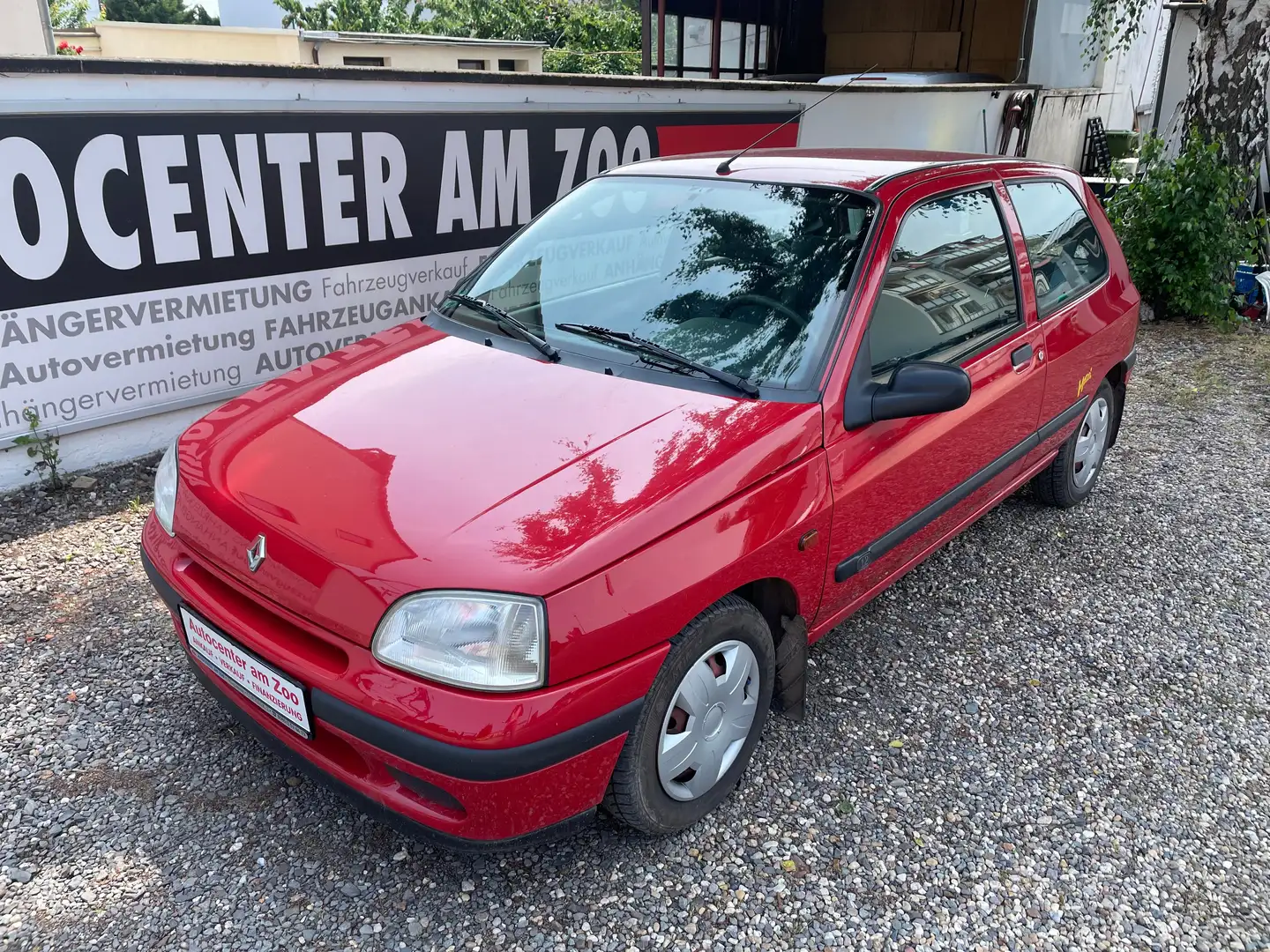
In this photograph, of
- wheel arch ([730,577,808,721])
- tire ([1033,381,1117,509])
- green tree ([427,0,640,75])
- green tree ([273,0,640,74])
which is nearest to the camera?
wheel arch ([730,577,808,721])

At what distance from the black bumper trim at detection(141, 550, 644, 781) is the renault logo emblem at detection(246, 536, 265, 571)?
333 millimetres

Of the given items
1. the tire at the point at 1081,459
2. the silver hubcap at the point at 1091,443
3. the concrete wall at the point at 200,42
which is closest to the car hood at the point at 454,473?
the tire at the point at 1081,459

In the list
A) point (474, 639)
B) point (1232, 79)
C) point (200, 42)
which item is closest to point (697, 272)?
point (474, 639)

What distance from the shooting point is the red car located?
6.55 ft

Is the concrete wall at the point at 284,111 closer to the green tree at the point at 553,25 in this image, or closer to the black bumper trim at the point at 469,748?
the black bumper trim at the point at 469,748

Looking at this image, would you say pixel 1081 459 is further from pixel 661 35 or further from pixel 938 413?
pixel 661 35

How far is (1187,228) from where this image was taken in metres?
Answer: 7.58

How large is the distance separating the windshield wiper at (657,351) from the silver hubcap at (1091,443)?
8.02ft

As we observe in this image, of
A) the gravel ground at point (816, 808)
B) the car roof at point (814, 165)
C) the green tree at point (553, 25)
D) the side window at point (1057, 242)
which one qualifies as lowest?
the gravel ground at point (816, 808)

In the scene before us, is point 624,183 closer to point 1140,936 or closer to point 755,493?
point 755,493

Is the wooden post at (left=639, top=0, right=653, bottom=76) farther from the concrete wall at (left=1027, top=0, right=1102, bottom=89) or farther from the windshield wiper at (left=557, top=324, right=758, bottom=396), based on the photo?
the windshield wiper at (left=557, top=324, right=758, bottom=396)

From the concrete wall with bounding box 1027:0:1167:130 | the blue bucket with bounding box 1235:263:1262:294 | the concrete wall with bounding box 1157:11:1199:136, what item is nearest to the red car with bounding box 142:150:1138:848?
the blue bucket with bounding box 1235:263:1262:294

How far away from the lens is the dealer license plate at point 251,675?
7.01 ft

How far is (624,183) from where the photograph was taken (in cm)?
346
